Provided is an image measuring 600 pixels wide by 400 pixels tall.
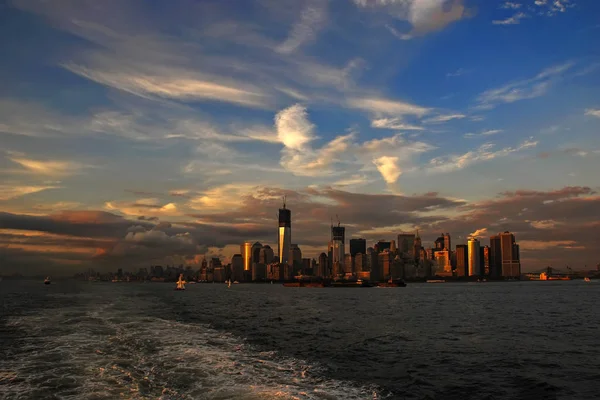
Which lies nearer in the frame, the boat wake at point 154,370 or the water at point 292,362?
the boat wake at point 154,370

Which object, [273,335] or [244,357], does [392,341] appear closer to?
[273,335]

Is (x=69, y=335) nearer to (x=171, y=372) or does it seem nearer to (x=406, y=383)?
(x=171, y=372)

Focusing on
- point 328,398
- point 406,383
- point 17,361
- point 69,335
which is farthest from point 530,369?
point 69,335

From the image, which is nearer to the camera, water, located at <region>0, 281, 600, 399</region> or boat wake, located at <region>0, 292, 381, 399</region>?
boat wake, located at <region>0, 292, 381, 399</region>

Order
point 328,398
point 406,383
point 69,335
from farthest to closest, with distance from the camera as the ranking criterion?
point 69,335, point 406,383, point 328,398

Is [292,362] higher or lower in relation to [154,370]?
lower

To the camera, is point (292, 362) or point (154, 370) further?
point (292, 362)

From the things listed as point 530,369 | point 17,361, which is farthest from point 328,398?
point 17,361

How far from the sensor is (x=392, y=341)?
49.7 m

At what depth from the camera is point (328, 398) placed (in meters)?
25.9

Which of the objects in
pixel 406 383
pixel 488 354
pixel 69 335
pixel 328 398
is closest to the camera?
pixel 328 398

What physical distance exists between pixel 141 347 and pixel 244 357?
9.99 metres

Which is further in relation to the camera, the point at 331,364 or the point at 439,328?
the point at 439,328

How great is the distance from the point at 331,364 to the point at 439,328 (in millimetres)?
30180
